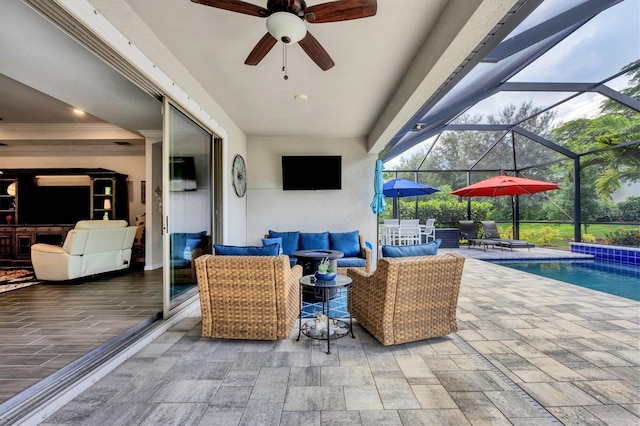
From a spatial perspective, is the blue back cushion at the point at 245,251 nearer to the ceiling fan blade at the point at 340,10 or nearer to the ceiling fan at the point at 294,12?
the ceiling fan at the point at 294,12

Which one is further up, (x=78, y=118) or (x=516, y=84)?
(x=516, y=84)

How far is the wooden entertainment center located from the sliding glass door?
3.76 metres

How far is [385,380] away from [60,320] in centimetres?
344

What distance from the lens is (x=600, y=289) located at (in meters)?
4.52

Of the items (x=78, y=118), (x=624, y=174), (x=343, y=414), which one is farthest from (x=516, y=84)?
(x=78, y=118)

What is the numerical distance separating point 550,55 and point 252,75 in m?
5.35

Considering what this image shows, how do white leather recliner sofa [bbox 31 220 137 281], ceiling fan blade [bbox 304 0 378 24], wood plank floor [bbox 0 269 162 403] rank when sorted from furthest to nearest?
white leather recliner sofa [bbox 31 220 137 281]
wood plank floor [bbox 0 269 162 403]
ceiling fan blade [bbox 304 0 378 24]

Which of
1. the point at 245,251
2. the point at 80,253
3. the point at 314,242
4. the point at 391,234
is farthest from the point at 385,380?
the point at 391,234

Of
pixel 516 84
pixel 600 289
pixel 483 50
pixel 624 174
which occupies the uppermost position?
pixel 516 84

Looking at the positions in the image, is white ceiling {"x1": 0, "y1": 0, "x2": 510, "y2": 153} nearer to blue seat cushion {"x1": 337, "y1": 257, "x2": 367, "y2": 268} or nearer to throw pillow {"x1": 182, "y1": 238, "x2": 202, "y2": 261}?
throw pillow {"x1": 182, "y1": 238, "x2": 202, "y2": 261}

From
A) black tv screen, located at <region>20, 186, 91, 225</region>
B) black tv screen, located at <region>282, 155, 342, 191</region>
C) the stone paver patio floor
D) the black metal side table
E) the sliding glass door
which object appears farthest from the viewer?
black tv screen, located at <region>20, 186, 91, 225</region>

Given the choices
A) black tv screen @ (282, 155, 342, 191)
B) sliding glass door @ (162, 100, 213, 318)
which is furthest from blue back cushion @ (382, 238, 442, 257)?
black tv screen @ (282, 155, 342, 191)

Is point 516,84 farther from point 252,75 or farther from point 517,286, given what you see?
point 252,75

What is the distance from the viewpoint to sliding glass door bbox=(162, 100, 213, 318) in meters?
3.11
